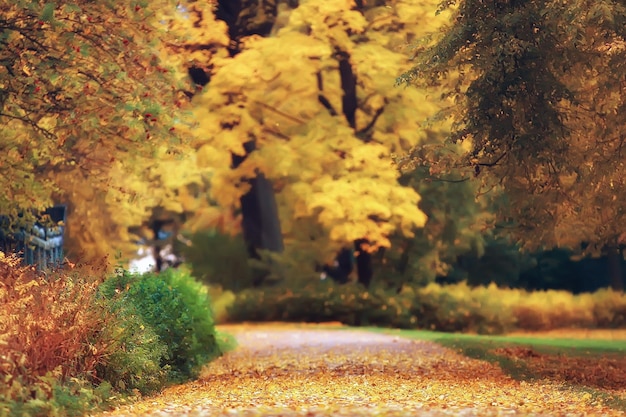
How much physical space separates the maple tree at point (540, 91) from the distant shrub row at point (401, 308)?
14479 millimetres

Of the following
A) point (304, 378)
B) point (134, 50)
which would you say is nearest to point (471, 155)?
point (304, 378)

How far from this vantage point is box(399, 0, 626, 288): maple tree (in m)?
14.5

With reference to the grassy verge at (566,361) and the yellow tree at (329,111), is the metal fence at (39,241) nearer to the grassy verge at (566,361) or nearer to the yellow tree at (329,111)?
the yellow tree at (329,111)

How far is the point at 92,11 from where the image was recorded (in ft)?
53.1

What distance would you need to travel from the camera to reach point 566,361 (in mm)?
19734

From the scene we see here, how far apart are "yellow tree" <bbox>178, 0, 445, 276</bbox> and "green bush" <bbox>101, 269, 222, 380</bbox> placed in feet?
27.7

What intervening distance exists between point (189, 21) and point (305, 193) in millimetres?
5361

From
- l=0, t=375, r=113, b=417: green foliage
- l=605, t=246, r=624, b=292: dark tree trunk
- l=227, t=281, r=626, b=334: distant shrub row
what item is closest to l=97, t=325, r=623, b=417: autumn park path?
l=0, t=375, r=113, b=417: green foliage

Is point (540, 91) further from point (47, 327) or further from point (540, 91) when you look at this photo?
point (47, 327)

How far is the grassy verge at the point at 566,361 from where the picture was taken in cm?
1525

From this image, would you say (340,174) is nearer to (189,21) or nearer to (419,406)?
(189,21)

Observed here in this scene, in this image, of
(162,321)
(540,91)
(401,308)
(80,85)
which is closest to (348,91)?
(401,308)

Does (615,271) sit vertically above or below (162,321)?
above

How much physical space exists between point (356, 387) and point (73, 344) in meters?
3.89
